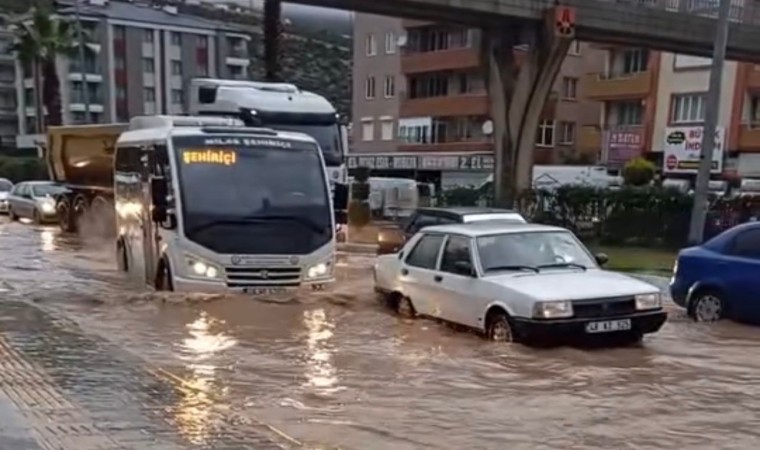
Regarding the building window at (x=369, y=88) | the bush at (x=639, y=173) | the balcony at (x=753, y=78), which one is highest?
the balcony at (x=753, y=78)

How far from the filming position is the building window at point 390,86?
6669cm

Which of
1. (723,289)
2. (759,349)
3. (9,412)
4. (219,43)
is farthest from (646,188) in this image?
(219,43)

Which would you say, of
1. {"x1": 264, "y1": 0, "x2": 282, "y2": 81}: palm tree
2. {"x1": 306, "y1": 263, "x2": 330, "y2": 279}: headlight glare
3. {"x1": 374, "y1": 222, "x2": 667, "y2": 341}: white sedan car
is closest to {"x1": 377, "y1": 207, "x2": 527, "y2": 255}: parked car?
{"x1": 306, "y1": 263, "x2": 330, "y2": 279}: headlight glare

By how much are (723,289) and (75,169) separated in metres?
21.4

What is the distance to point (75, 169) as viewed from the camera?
2888 centimetres

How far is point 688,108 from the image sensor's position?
47812 millimetres

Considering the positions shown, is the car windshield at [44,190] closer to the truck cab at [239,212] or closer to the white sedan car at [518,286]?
the truck cab at [239,212]

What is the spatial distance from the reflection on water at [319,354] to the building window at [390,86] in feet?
178

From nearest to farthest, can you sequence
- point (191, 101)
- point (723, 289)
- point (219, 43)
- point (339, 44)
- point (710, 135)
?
1. point (723, 289)
2. point (710, 135)
3. point (191, 101)
4. point (219, 43)
5. point (339, 44)

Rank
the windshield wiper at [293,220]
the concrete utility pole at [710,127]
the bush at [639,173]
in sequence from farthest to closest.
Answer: the bush at [639,173], the concrete utility pole at [710,127], the windshield wiper at [293,220]

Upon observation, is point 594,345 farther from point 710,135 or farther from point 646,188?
point 646,188

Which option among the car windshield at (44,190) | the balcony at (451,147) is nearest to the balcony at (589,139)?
the balcony at (451,147)

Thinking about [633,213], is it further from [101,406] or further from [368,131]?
[368,131]

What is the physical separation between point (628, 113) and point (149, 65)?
48007mm
